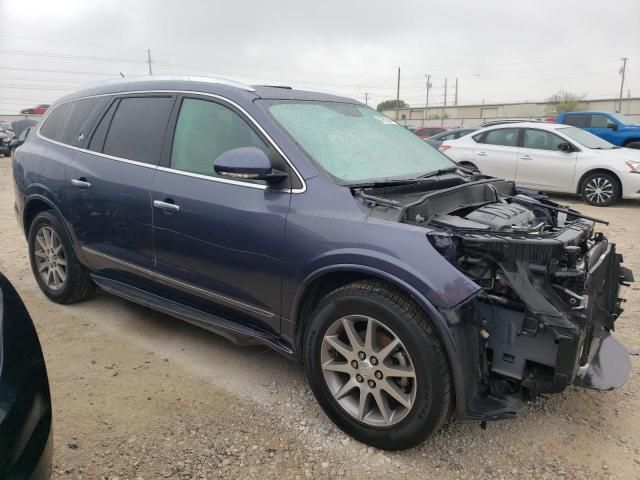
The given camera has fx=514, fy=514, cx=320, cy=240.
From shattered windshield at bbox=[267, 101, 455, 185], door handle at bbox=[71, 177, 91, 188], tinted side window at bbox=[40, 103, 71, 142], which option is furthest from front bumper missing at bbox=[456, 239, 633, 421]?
tinted side window at bbox=[40, 103, 71, 142]

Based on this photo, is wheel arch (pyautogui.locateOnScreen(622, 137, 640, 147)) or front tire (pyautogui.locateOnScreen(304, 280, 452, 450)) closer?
front tire (pyautogui.locateOnScreen(304, 280, 452, 450))

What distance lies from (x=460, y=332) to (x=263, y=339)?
1.20m

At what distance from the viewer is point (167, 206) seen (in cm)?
326

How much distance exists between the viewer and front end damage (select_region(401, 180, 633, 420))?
93.0 inches

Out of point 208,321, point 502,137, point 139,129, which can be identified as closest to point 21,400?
point 208,321

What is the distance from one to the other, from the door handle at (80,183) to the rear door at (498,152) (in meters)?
8.18

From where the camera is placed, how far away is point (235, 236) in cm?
296

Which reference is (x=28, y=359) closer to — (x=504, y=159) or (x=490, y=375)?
(x=490, y=375)

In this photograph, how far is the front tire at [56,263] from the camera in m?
4.22

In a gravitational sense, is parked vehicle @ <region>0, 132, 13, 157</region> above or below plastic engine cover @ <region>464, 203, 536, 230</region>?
below

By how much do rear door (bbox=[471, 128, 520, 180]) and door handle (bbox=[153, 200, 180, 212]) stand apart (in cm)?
821

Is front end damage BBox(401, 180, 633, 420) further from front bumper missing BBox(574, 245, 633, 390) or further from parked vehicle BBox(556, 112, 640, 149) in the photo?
parked vehicle BBox(556, 112, 640, 149)

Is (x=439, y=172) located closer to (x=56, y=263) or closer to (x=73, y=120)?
(x=73, y=120)

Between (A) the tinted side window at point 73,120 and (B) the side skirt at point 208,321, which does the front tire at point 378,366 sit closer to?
(B) the side skirt at point 208,321
